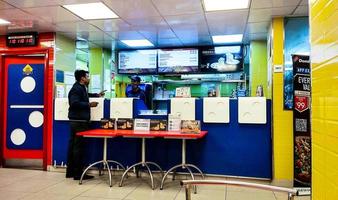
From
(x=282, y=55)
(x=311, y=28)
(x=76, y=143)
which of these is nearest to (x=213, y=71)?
(x=282, y=55)

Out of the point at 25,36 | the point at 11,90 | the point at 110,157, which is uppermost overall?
the point at 25,36

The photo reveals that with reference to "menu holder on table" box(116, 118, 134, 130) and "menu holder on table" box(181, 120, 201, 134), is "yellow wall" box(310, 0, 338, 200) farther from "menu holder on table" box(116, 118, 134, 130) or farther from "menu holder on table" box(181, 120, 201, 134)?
"menu holder on table" box(116, 118, 134, 130)

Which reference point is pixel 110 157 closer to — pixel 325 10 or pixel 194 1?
pixel 194 1

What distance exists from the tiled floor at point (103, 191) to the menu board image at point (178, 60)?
291 cm

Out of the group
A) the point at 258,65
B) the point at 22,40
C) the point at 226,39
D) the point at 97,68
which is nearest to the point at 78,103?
the point at 22,40

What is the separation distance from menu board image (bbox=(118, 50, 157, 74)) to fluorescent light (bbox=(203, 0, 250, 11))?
114 inches

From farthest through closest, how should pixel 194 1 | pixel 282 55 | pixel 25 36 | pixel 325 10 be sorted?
pixel 25 36 → pixel 282 55 → pixel 194 1 → pixel 325 10

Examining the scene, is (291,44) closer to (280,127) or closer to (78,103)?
(280,127)

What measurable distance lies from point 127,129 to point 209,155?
140 cm

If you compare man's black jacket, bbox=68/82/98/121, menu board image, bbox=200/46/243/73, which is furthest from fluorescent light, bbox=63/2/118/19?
menu board image, bbox=200/46/243/73

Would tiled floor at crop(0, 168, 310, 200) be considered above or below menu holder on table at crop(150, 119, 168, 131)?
below

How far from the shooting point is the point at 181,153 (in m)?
4.81

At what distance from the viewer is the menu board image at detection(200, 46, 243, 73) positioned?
21.8 ft

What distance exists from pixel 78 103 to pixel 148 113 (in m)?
1.17
